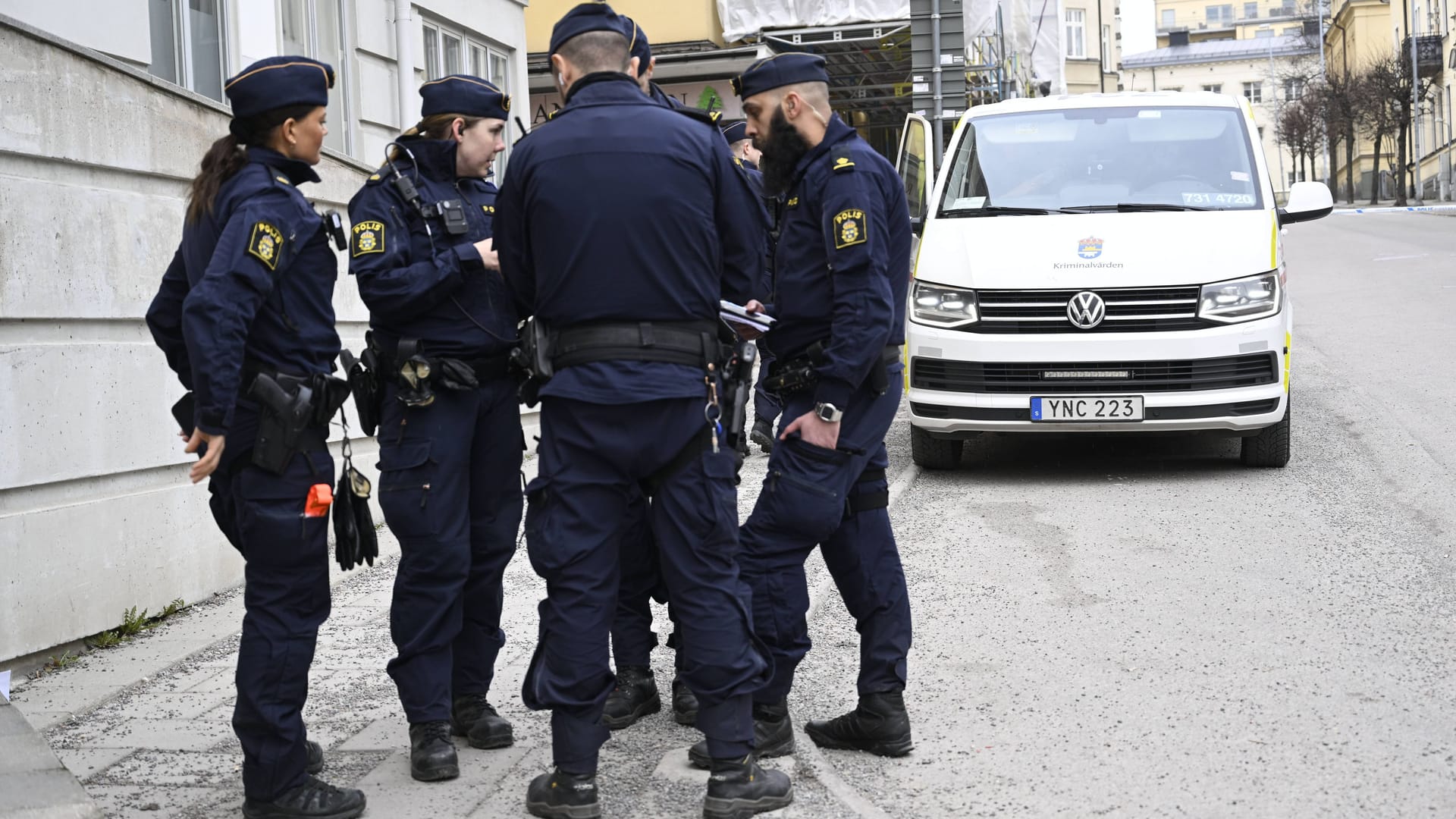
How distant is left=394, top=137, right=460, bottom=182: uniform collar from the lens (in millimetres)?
4734

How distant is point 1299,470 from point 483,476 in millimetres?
5753

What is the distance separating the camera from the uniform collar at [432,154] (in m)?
4.73

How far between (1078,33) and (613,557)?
74.5 m

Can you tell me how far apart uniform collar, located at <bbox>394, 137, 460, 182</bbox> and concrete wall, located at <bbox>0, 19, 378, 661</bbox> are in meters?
1.92

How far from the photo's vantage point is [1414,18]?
69688 millimetres

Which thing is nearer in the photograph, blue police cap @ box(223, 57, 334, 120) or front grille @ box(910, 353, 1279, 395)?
blue police cap @ box(223, 57, 334, 120)

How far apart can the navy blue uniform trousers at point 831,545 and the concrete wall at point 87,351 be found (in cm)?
291

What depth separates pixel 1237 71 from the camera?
115 meters

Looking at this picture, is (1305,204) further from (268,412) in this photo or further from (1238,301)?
(268,412)

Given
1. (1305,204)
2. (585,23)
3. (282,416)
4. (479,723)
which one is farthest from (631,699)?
(1305,204)

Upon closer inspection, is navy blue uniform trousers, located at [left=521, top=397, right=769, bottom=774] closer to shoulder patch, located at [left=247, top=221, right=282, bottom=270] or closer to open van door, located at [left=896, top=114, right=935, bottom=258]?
shoulder patch, located at [left=247, top=221, right=282, bottom=270]

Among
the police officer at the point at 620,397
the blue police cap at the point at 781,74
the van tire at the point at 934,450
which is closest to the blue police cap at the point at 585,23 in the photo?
the police officer at the point at 620,397

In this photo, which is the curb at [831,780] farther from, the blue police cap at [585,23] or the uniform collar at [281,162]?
the uniform collar at [281,162]

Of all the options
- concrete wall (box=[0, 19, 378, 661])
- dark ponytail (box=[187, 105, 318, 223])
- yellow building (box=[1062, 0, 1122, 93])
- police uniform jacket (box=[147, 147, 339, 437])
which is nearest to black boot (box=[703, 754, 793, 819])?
police uniform jacket (box=[147, 147, 339, 437])
